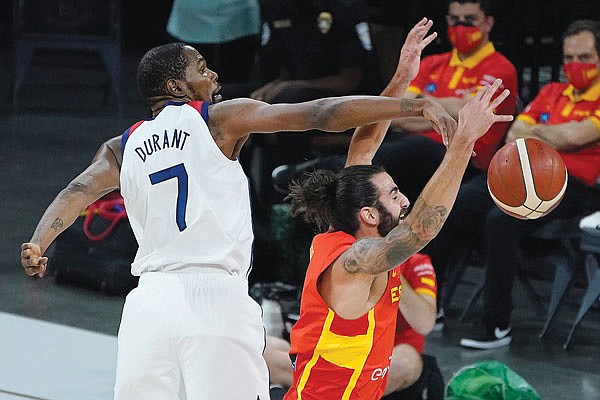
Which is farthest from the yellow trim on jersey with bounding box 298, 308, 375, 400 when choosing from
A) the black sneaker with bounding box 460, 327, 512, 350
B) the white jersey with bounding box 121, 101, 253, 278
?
the black sneaker with bounding box 460, 327, 512, 350

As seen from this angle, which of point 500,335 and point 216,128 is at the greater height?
point 216,128

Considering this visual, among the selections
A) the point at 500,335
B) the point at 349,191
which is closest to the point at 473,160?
the point at 500,335

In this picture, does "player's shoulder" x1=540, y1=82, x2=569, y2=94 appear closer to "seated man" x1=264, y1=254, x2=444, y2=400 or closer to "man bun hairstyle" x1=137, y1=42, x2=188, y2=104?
"seated man" x1=264, y1=254, x2=444, y2=400

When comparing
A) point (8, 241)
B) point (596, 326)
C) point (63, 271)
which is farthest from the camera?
point (8, 241)

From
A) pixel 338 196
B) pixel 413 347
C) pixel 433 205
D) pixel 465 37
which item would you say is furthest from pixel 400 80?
pixel 465 37

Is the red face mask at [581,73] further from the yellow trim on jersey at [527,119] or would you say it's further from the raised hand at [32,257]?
the raised hand at [32,257]

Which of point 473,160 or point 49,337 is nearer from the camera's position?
point 49,337

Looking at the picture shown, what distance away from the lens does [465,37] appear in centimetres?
697

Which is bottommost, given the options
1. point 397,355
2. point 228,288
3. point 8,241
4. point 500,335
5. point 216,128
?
point 8,241

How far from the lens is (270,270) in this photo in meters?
7.30

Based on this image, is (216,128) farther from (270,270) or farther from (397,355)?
(270,270)

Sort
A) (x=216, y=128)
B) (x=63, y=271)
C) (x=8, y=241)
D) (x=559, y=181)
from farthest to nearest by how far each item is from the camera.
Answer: (x=8, y=241) → (x=63, y=271) → (x=559, y=181) → (x=216, y=128)

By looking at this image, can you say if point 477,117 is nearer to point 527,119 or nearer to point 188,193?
point 188,193

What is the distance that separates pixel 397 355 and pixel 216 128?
1625mm
